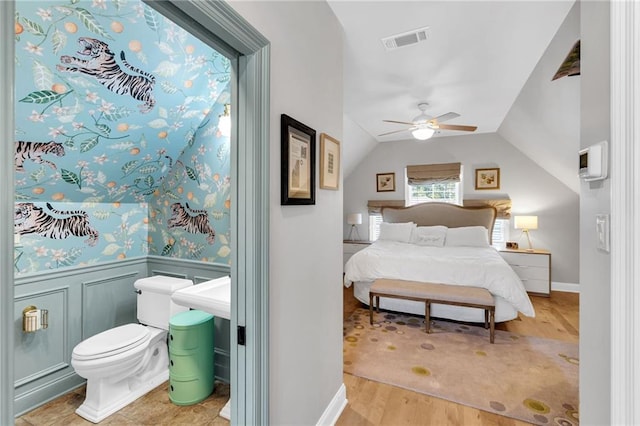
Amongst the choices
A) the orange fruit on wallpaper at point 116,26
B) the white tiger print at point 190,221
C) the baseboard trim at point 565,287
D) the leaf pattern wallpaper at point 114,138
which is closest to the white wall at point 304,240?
the leaf pattern wallpaper at point 114,138

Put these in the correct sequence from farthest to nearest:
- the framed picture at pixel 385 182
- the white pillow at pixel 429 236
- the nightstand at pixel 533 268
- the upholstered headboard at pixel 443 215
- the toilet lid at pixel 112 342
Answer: the framed picture at pixel 385 182, the upholstered headboard at pixel 443 215, the white pillow at pixel 429 236, the nightstand at pixel 533 268, the toilet lid at pixel 112 342

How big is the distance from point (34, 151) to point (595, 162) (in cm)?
278

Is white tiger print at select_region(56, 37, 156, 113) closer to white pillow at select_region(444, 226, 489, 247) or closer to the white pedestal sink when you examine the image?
the white pedestal sink

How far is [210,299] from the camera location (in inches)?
68.6

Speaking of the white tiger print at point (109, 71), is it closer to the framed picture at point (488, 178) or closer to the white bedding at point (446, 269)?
the white bedding at point (446, 269)

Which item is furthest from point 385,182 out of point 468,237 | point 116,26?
point 116,26

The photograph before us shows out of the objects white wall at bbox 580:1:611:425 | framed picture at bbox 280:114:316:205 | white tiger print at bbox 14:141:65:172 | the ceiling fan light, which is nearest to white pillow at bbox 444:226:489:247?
the ceiling fan light

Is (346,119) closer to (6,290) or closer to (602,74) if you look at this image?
(602,74)

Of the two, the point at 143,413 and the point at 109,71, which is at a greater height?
the point at 109,71

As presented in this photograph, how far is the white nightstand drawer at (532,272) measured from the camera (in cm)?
446

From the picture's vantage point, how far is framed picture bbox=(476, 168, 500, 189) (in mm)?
5203

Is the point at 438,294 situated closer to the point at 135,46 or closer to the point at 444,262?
the point at 444,262

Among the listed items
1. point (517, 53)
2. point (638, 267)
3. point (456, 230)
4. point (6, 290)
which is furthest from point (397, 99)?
point (6, 290)

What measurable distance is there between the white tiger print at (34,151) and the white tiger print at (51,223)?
0.37 m
